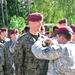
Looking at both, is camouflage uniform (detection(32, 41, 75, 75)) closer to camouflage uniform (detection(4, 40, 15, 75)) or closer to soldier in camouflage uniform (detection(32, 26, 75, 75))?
soldier in camouflage uniform (detection(32, 26, 75, 75))

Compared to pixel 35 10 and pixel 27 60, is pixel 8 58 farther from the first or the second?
pixel 35 10

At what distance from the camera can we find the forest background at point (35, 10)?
119ft

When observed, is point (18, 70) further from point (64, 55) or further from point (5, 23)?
point (5, 23)

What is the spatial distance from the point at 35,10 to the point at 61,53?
36935mm

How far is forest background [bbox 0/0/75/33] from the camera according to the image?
36.2 metres

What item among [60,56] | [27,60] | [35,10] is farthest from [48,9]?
[60,56]

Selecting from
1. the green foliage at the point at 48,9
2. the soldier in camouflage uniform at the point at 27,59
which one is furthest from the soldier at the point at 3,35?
the green foliage at the point at 48,9

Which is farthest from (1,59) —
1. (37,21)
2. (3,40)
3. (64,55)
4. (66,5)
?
(66,5)

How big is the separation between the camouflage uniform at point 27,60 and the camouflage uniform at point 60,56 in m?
0.82

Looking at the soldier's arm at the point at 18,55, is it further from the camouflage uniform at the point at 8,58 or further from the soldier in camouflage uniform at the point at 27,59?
the camouflage uniform at the point at 8,58

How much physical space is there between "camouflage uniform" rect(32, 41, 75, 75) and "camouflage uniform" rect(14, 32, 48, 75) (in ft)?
2.69

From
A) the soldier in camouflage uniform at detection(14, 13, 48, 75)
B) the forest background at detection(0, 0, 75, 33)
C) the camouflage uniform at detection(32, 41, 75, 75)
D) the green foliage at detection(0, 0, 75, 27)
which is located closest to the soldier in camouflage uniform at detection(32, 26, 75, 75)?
the camouflage uniform at detection(32, 41, 75, 75)

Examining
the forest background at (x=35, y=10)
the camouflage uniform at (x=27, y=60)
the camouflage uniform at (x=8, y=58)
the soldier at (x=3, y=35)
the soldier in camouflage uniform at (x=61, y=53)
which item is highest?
the soldier in camouflage uniform at (x=61, y=53)

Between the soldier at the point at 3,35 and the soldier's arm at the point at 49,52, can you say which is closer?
the soldier's arm at the point at 49,52
